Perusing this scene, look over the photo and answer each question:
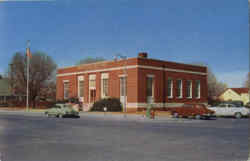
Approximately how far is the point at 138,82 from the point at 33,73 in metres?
25.5

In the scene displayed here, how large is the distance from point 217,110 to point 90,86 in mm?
21853

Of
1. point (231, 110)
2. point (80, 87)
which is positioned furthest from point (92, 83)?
point (231, 110)

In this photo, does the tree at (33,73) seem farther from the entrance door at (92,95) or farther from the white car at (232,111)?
the white car at (232,111)

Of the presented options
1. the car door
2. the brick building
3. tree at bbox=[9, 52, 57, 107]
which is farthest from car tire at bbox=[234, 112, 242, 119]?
tree at bbox=[9, 52, 57, 107]

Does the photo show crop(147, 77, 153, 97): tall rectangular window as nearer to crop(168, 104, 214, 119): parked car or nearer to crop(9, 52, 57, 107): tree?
crop(168, 104, 214, 119): parked car

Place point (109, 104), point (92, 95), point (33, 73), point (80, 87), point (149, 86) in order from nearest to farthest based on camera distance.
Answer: point (109, 104), point (149, 86), point (92, 95), point (80, 87), point (33, 73)

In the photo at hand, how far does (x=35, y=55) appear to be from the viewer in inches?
2213

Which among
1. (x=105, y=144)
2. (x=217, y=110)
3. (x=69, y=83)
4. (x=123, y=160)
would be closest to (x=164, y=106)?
(x=217, y=110)

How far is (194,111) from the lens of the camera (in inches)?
1203

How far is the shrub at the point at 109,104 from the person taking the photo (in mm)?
41719

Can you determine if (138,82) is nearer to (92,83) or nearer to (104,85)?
(104,85)

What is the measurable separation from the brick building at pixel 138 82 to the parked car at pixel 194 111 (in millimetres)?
9042

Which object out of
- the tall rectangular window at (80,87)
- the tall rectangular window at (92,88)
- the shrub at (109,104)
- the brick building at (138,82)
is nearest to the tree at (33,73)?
the brick building at (138,82)

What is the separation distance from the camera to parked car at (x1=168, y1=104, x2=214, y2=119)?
30.1m
